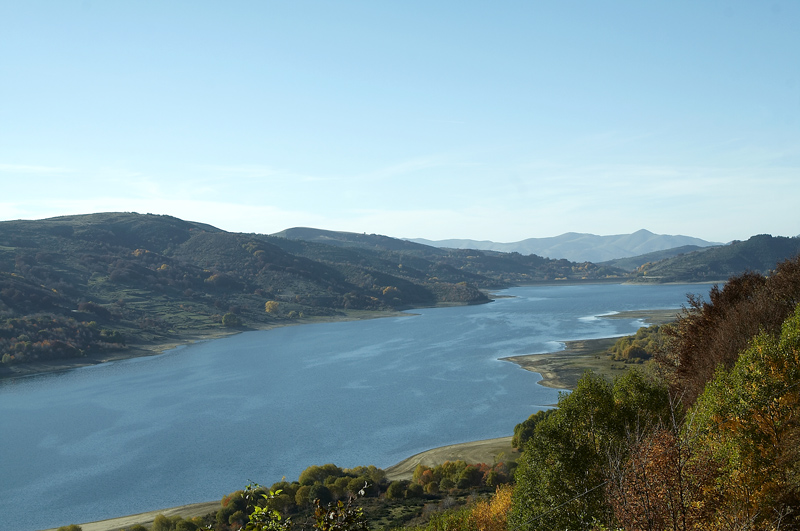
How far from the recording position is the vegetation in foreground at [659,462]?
38.6ft

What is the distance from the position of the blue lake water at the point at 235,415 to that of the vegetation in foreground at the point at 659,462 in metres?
9.21

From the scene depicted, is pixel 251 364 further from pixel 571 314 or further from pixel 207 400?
pixel 571 314

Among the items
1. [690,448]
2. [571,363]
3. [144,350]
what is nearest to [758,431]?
[690,448]

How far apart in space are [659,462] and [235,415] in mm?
60469

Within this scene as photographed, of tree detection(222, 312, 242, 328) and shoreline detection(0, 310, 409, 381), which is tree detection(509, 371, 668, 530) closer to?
shoreline detection(0, 310, 409, 381)

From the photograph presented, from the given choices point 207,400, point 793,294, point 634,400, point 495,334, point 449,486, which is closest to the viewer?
point 634,400

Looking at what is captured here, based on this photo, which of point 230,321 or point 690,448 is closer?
point 690,448

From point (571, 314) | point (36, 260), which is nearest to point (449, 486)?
point (571, 314)

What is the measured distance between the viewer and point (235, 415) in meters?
66.4

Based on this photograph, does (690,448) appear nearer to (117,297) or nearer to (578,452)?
(578,452)

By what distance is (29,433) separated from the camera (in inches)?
2445

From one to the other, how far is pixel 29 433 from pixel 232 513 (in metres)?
38.8

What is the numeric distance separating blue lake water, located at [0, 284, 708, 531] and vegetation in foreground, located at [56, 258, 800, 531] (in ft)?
30.2

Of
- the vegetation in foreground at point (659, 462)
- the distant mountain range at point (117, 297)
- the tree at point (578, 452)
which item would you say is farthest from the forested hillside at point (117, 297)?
the tree at point (578, 452)
